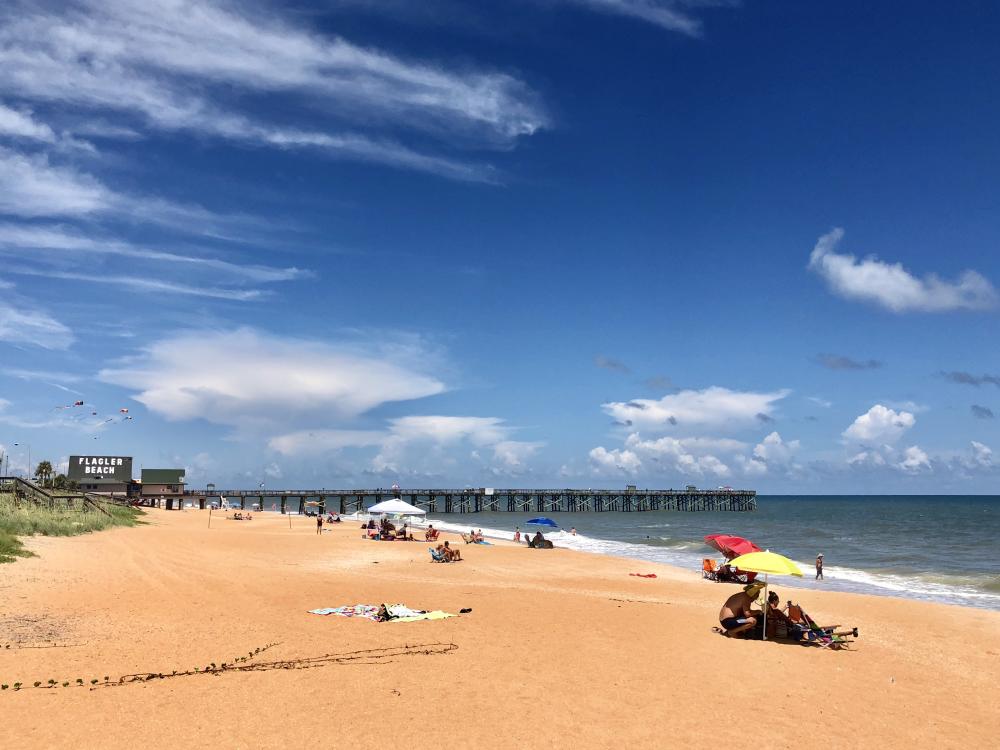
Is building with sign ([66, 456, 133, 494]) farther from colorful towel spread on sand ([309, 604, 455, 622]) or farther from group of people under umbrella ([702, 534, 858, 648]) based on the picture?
group of people under umbrella ([702, 534, 858, 648])

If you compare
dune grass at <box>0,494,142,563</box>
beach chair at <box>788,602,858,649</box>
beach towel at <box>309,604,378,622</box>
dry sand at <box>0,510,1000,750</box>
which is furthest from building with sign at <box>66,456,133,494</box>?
beach chair at <box>788,602,858,649</box>

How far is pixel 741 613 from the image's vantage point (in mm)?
12156

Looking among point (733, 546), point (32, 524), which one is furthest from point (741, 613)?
point (32, 524)

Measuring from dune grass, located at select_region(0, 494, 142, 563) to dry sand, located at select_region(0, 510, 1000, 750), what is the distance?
1.16 meters

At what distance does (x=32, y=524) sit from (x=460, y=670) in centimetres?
2071

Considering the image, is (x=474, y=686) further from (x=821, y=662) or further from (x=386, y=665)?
(x=821, y=662)

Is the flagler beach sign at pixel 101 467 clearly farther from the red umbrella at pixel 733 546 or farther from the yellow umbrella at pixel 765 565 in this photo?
the yellow umbrella at pixel 765 565

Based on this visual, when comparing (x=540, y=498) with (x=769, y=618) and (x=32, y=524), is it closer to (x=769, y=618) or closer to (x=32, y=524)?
(x=32, y=524)

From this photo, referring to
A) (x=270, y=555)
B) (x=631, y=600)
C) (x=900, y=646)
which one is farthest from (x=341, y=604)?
(x=270, y=555)

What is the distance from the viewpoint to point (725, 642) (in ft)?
37.5

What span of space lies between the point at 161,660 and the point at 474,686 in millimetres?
3971

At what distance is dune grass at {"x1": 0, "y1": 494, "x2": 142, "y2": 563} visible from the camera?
17297 mm

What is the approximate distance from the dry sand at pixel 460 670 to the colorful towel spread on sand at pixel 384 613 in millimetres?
279

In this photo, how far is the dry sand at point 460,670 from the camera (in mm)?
6617
